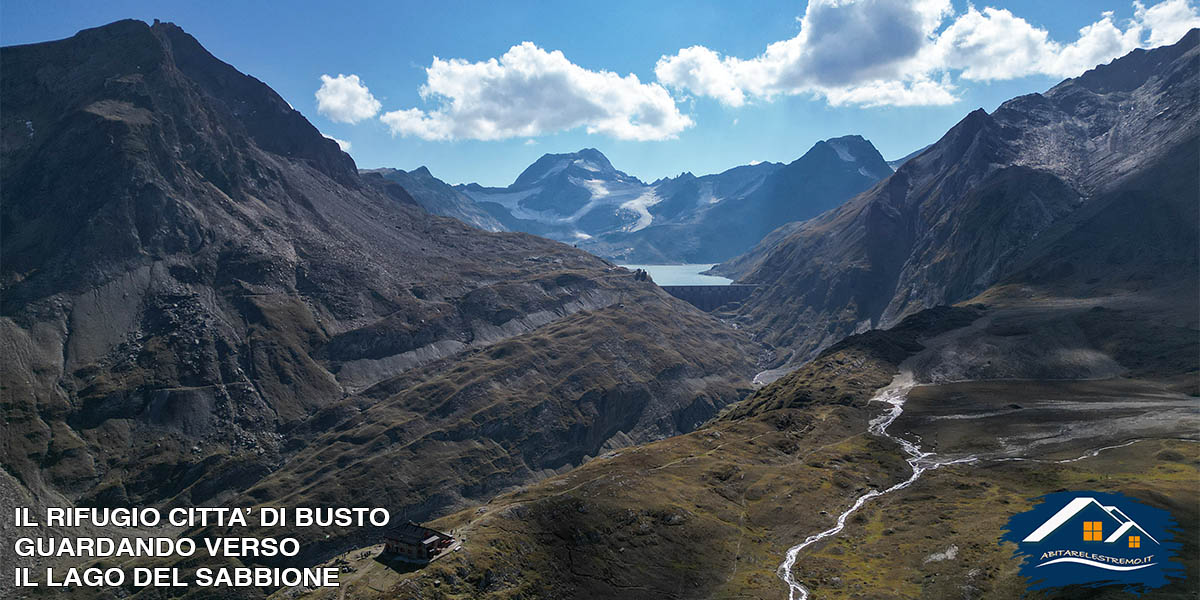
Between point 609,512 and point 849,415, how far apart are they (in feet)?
338

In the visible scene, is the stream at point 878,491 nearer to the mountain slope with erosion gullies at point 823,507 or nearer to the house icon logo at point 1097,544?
the mountain slope with erosion gullies at point 823,507

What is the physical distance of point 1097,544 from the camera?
91438 mm

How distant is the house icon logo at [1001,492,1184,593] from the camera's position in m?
85.4

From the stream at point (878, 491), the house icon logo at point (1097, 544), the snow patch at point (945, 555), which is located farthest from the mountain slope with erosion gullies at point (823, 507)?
the house icon logo at point (1097, 544)

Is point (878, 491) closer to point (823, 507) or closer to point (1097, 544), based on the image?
point (823, 507)

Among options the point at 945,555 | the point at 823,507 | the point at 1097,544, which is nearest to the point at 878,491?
the point at 823,507

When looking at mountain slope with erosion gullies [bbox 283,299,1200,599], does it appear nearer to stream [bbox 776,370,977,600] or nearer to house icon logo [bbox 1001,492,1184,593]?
stream [bbox 776,370,977,600]

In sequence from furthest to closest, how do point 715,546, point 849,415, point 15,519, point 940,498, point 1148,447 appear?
point 849,415 < point 15,519 < point 1148,447 < point 940,498 < point 715,546

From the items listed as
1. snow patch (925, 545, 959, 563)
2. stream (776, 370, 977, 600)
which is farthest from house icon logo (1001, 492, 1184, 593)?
stream (776, 370, 977, 600)

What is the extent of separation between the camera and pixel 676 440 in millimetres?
180625

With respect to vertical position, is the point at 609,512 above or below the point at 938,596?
above

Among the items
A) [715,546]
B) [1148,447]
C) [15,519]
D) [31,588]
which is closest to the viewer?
[715,546]

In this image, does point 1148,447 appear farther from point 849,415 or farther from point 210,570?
point 210,570

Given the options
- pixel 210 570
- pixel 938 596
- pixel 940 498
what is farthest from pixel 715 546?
pixel 210 570
